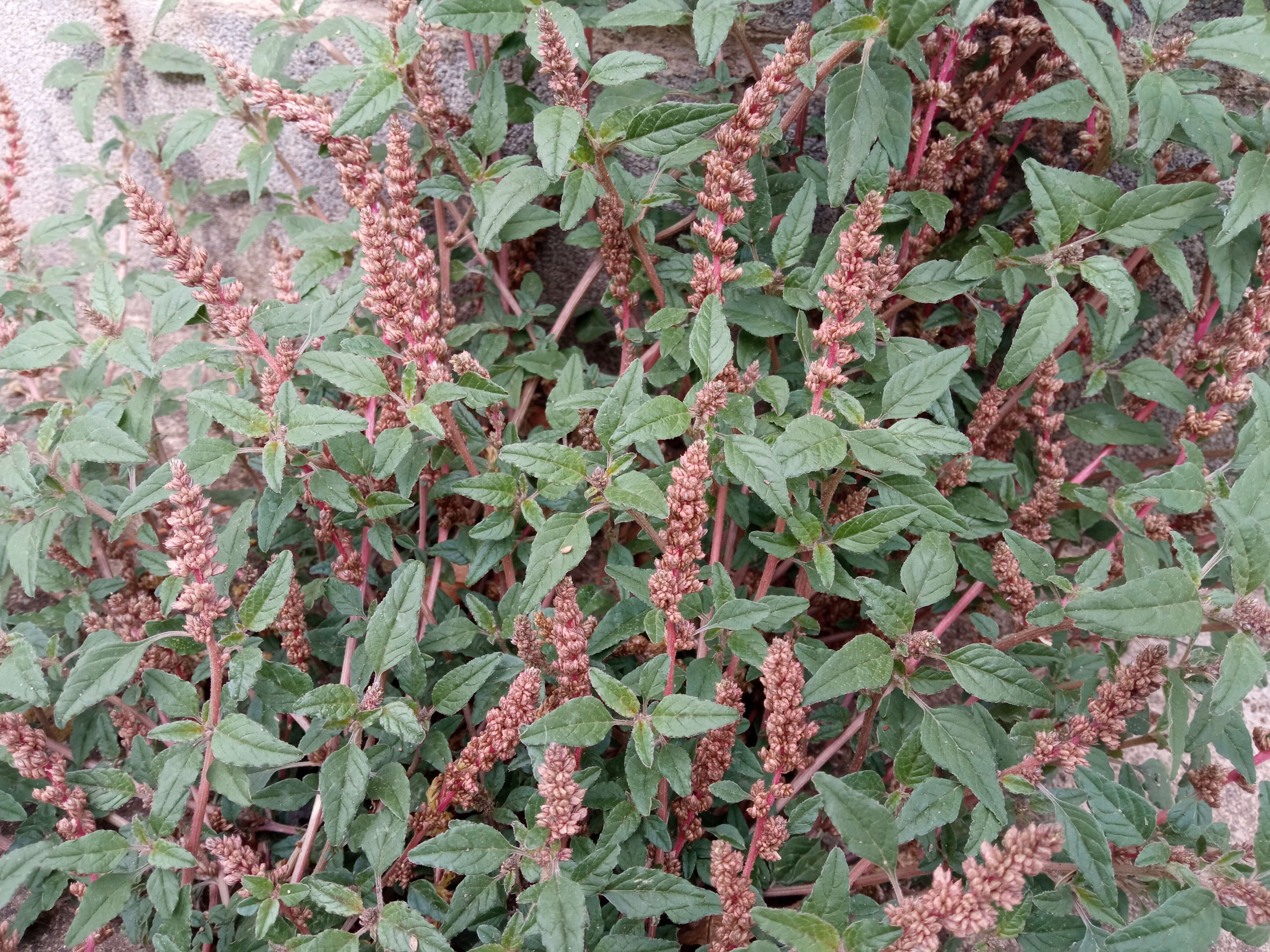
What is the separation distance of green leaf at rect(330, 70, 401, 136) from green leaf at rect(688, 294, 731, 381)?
0.68m

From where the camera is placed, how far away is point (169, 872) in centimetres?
136

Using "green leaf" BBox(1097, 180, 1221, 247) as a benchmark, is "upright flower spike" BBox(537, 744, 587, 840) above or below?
below

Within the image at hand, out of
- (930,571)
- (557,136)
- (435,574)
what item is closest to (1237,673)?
(930,571)

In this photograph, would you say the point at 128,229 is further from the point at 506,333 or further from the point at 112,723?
the point at 112,723

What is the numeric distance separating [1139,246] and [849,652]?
96cm

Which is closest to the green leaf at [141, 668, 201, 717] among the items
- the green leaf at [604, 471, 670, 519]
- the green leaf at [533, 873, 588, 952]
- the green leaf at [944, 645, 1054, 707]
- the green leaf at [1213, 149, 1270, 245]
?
the green leaf at [533, 873, 588, 952]

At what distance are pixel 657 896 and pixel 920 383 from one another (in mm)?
908

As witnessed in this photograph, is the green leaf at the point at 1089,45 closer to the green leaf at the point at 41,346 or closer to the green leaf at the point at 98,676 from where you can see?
the green leaf at the point at 98,676

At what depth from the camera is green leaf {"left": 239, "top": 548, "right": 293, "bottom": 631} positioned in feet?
4.44

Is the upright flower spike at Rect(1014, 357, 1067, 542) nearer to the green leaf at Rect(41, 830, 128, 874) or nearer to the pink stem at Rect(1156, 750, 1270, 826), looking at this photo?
the pink stem at Rect(1156, 750, 1270, 826)

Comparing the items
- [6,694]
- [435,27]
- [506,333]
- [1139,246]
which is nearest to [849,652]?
[1139,246]

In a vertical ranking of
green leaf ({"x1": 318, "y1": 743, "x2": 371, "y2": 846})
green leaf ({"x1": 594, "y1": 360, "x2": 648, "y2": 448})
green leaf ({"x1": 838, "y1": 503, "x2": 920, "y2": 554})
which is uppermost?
green leaf ({"x1": 594, "y1": 360, "x2": 648, "y2": 448})

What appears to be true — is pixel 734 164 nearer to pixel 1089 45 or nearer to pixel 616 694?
pixel 1089 45

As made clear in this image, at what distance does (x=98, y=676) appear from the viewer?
1364mm
